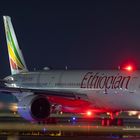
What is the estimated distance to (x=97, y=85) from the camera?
48688 millimetres

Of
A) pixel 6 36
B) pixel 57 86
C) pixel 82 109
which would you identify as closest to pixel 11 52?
pixel 6 36

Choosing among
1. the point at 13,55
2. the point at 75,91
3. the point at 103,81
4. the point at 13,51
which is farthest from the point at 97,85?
the point at 13,51

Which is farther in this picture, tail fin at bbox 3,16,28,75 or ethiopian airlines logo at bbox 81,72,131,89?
tail fin at bbox 3,16,28,75

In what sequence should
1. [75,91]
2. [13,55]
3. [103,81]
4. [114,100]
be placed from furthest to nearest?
[13,55] < [75,91] < [103,81] < [114,100]

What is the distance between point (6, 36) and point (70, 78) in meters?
15.2

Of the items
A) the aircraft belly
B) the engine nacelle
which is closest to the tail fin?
the aircraft belly

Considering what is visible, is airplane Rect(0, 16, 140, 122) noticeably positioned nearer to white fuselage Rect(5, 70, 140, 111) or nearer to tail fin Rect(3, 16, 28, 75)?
white fuselage Rect(5, 70, 140, 111)

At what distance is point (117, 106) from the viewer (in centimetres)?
4700

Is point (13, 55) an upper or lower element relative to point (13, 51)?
lower

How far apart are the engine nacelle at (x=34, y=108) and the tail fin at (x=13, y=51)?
1564cm

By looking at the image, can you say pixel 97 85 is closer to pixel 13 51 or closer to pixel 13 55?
pixel 13 55

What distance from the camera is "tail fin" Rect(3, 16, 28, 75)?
2455 inches

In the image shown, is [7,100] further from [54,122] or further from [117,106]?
[117,106]

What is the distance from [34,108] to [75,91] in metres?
6.60
